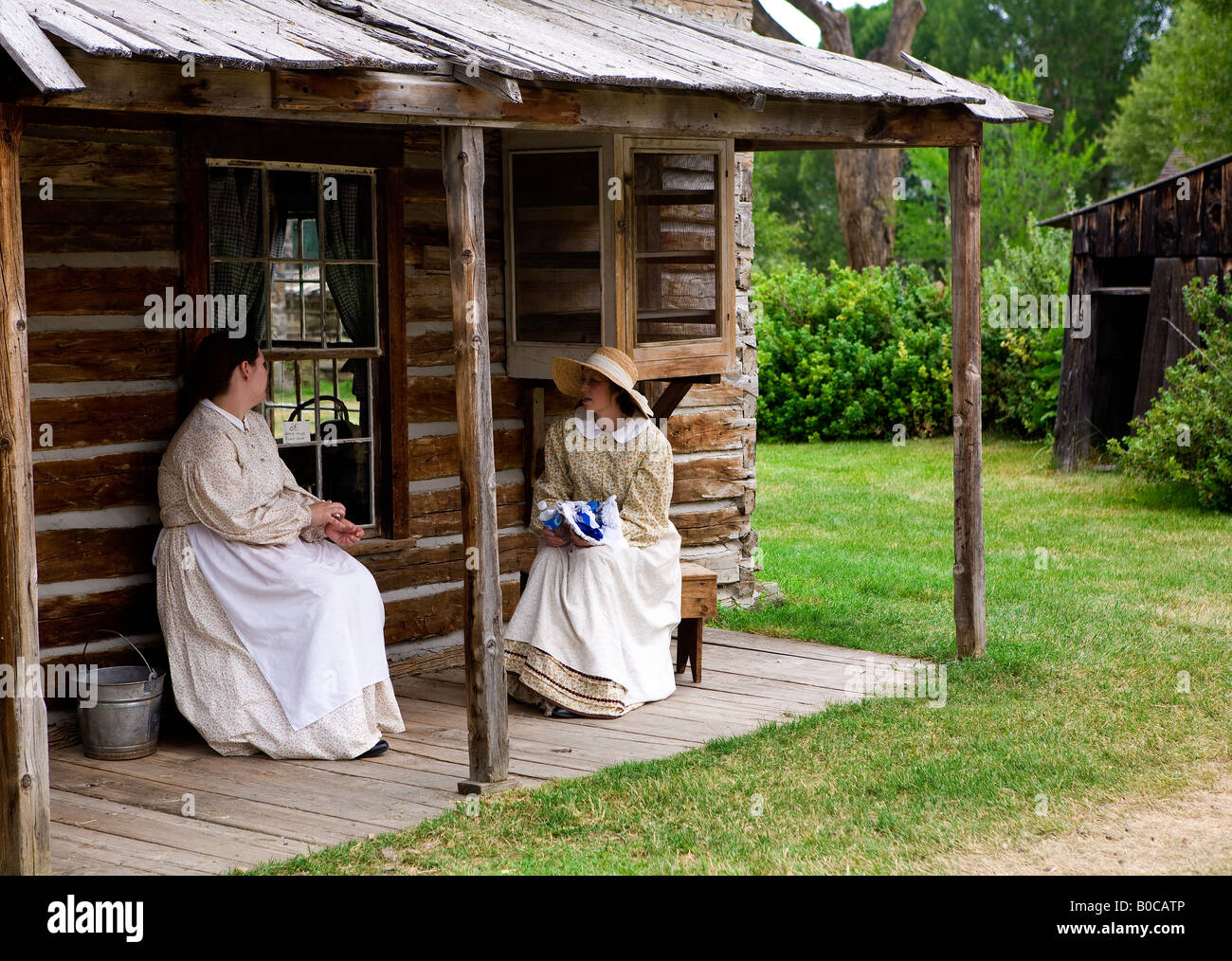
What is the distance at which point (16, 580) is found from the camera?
490 centimetres

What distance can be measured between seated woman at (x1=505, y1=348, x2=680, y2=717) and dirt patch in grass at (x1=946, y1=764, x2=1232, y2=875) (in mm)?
2466

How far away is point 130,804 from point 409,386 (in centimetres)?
284

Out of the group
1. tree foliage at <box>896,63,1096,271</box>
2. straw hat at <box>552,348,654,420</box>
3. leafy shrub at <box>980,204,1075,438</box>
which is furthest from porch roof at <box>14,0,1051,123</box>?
tree foliage at <box>896,63,1096,271</box>

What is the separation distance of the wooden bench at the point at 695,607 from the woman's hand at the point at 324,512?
1.91 meters

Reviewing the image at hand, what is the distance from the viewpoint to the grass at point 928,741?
5633 mm

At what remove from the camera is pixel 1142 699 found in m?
7.78

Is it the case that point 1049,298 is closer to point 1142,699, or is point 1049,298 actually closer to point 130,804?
point 1142,699

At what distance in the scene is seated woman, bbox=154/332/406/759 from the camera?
688 centimetres

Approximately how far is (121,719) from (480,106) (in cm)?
314

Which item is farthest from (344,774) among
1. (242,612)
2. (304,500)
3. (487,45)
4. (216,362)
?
(487,45)

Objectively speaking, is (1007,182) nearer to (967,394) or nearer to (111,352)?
(967,394)

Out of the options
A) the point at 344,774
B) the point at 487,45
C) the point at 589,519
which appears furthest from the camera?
the point at 589,519

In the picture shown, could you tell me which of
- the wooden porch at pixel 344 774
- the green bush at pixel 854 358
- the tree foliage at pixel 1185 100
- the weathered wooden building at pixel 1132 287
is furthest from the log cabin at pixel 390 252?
the tree foliage at pixel 1185 100
